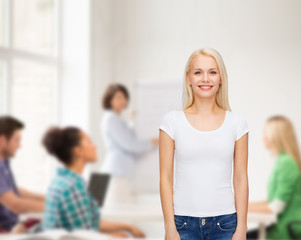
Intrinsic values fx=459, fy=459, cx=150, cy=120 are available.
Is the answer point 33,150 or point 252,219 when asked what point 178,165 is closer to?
point 252,219

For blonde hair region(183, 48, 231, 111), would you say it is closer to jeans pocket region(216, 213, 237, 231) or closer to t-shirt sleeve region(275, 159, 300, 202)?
jeans pocket region(216, 213, 237, 231)

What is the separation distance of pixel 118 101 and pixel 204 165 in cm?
193

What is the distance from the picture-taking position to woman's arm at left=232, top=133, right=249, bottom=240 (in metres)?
0.48

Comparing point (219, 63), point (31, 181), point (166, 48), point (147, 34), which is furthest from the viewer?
point (31, 181)

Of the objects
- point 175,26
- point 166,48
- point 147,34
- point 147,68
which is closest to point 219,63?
point 175,26

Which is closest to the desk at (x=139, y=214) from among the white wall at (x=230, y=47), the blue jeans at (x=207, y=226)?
the white wall at (x=230, y=47)

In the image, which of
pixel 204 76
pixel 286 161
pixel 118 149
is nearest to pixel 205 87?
pixel 204 76

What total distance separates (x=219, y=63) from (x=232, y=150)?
0.09m

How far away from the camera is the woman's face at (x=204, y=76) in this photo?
1.53ft

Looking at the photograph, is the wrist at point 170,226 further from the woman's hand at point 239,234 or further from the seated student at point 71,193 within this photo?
the seated student at point 71,193

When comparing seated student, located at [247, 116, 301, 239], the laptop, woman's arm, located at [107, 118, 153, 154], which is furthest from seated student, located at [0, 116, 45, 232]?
seated student, located at [247, 116, 301, 239]

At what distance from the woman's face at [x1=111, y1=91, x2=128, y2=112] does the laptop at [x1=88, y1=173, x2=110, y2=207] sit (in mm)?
376

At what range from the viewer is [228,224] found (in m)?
0.48

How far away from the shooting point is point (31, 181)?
8.95 feet
